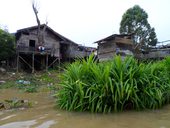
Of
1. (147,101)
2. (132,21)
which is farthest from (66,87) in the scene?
(132,21)

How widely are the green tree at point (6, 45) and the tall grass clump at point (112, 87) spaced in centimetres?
1870

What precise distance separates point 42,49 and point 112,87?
22696mm

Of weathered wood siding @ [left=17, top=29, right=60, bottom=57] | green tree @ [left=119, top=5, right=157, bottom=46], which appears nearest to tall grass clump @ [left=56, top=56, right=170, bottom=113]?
weathered wood siding @ [left=17, top=29, right=60, bottom=57]

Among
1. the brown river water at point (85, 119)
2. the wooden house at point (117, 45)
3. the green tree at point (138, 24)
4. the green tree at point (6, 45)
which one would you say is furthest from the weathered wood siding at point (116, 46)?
the brown river water at point (85, 119)

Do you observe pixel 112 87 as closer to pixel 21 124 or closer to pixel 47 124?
pixel 47 124

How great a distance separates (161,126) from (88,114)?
6.02 feet

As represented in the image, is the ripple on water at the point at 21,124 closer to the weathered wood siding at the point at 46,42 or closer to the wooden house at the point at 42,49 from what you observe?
the wooden house at the point at 42,49

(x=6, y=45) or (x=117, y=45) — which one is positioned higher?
(x=117, y=45)

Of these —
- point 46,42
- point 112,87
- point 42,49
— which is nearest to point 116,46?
point 42,49

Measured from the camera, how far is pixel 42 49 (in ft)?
93.1

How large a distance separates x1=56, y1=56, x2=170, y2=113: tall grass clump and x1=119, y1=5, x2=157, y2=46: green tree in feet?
105

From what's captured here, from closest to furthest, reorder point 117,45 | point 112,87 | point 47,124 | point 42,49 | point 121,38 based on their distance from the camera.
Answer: point 47,124 → point 112,87 → point 42,49 → point 117,45 → point 121,38

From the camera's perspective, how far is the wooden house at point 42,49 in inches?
1103

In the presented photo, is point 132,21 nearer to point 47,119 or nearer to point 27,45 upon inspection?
→ point 27,45
